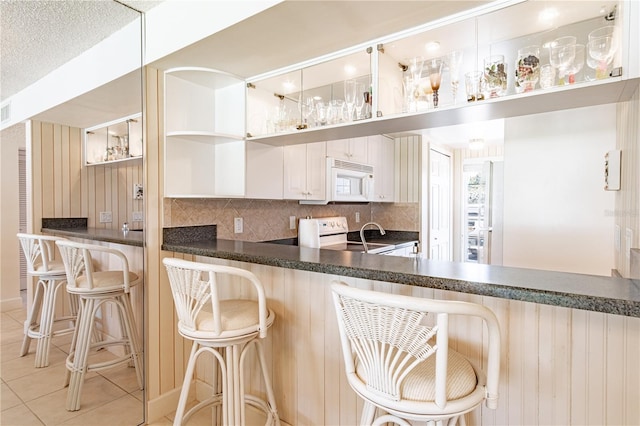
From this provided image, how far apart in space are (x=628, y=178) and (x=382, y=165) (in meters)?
3.07

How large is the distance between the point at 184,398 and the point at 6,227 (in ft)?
3.78

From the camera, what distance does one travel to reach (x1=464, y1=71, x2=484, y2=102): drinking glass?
1396mm

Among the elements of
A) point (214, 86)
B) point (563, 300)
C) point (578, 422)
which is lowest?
point (578, 422)

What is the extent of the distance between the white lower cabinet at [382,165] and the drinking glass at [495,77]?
2.65 m

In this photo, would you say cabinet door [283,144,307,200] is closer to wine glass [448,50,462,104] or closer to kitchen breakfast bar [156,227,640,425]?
kitchen breakfast bar [156,227,640,425]

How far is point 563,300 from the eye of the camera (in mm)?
997

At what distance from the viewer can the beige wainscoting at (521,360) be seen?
3.54 feet

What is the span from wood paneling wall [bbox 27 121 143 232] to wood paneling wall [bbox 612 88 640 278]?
2.31 m

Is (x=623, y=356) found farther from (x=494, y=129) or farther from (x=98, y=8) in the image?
(x=494, y=129)

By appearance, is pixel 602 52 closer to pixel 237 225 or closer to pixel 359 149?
pixel 237 225

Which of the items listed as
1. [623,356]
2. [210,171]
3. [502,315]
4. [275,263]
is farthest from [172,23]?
[623,356]

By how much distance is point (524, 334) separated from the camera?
1205 mm

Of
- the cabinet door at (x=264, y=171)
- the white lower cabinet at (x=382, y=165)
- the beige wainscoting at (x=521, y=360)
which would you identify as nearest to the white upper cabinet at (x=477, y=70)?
the cabinet door at (x=264, y=171)

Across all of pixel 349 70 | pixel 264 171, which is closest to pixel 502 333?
pixel 349 70
